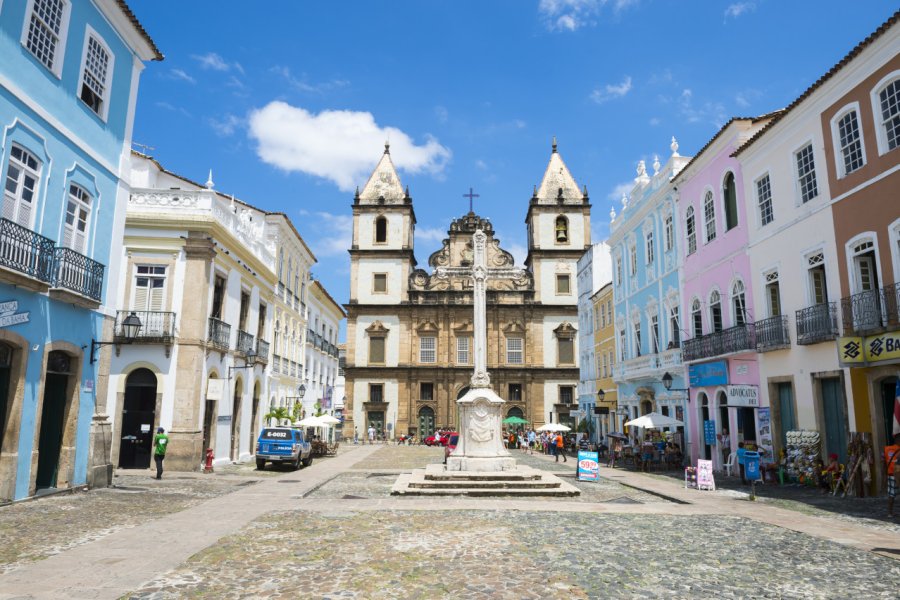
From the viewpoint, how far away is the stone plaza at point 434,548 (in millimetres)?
6688

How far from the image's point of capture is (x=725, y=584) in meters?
6.88

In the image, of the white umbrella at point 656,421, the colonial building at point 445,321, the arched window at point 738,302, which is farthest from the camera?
the colonial building at point 445,321

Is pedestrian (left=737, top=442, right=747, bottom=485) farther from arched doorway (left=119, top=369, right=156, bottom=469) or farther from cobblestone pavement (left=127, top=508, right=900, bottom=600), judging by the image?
arched doorway (left=119, top=369, right=156, bottom=469)

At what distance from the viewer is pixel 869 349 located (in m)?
13.6

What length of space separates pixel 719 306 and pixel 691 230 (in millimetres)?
3456

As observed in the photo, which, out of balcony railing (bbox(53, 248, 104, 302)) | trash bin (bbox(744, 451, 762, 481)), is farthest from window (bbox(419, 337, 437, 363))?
balcony railing (bbox(53, 248, 104, 302))

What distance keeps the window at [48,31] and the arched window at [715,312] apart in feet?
64.3

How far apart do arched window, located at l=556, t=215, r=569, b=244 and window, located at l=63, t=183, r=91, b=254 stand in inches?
1634

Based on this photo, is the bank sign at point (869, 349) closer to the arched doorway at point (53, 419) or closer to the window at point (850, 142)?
the window at point (850, 142)

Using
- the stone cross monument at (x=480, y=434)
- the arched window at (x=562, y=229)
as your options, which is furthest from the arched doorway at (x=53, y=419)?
the arched window at (x=562, y=229)

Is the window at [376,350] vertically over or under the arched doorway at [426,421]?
over

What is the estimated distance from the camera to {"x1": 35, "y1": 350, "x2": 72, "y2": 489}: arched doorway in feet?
44.2

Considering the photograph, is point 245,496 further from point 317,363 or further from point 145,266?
point 317,363

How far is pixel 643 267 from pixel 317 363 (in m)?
23.5
